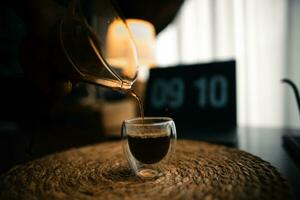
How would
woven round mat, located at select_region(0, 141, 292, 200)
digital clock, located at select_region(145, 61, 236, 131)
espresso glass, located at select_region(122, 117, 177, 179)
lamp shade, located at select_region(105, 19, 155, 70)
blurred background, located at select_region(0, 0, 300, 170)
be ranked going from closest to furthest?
woven round mat, located at select_region(0, 141, 292, 200) < espresso glass, located at select_region(122, 117, 177, 179) < digital clock, located at select_region(145, 61, 236, 131) < lamp shade, located at select_region(105, 19, 155, 70) < blurred background, located at select_region(0, 0, 300, 170)

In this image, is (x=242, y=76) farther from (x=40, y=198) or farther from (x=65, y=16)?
(x=40, y=198)

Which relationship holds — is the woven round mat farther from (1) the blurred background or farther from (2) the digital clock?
(1) the blurred background

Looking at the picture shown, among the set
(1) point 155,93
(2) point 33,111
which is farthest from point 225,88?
(2) point 33,111

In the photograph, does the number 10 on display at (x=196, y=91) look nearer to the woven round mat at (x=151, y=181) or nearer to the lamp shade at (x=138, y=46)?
the lamp shade at (x=138, y=46)

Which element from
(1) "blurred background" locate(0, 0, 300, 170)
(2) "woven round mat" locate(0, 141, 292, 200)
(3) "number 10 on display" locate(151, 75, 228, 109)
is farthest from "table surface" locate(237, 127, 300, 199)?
(1) "blurred background" locate(0, 0, 300, 170)

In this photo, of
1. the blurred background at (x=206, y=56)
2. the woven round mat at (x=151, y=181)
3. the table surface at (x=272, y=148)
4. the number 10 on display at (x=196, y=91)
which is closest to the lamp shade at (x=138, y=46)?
the blurred background at (x=206, y=56)
